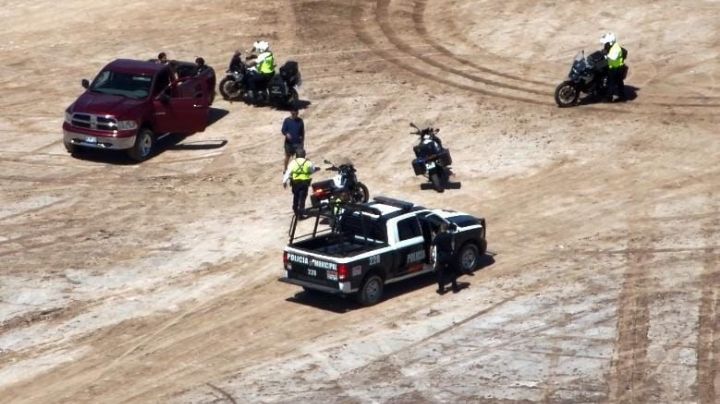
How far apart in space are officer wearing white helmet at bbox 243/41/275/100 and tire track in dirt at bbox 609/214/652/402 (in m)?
11.6

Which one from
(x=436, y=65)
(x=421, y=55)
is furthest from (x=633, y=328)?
(x=421, y=55)

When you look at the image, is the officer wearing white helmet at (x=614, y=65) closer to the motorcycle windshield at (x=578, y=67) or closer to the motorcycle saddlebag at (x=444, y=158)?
the motorcycle windshield at (x=578, y=67)

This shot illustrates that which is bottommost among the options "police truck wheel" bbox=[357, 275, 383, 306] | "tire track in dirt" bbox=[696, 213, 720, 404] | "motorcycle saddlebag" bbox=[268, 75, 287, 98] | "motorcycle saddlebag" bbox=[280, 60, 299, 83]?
"tire track in dirt" bbox=[696, 213, 720, 404]

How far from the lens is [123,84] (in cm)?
3472

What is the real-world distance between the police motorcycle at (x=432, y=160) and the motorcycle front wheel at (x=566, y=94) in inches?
231

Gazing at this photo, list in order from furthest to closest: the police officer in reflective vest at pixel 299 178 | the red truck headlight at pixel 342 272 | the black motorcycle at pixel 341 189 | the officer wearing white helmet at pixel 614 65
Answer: the officer wearing white helmet at pixel 614 65
the black motorcycle at pixel 341 189
the police officer in reflective vest at pixel 299 178
the red truck headlight at pixel 342 272

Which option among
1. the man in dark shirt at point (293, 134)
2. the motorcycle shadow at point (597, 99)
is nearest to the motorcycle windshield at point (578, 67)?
the motorcycle shadow at point (597, 99)

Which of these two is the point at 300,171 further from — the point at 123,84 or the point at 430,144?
the point at 123,84

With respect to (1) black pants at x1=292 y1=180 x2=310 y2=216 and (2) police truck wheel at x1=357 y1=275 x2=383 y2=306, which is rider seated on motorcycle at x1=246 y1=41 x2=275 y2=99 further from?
(2) police truck wheel at x1=357 y1=275 x2=383 y2=306

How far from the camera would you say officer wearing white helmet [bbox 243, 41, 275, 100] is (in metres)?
37.2

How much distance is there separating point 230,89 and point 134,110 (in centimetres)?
500

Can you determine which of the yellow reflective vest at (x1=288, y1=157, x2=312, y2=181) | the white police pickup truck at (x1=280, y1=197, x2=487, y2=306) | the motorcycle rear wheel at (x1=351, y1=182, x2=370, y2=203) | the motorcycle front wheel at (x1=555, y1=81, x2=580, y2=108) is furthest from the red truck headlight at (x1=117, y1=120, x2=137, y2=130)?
the motorcycle front wheel at (x1=555, y1=81, x2=580, y2=108)

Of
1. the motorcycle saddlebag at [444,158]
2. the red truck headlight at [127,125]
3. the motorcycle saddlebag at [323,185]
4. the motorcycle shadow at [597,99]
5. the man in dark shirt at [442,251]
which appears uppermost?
the red truck headlight at [127,125]

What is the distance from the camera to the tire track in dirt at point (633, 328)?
73.6 feet
